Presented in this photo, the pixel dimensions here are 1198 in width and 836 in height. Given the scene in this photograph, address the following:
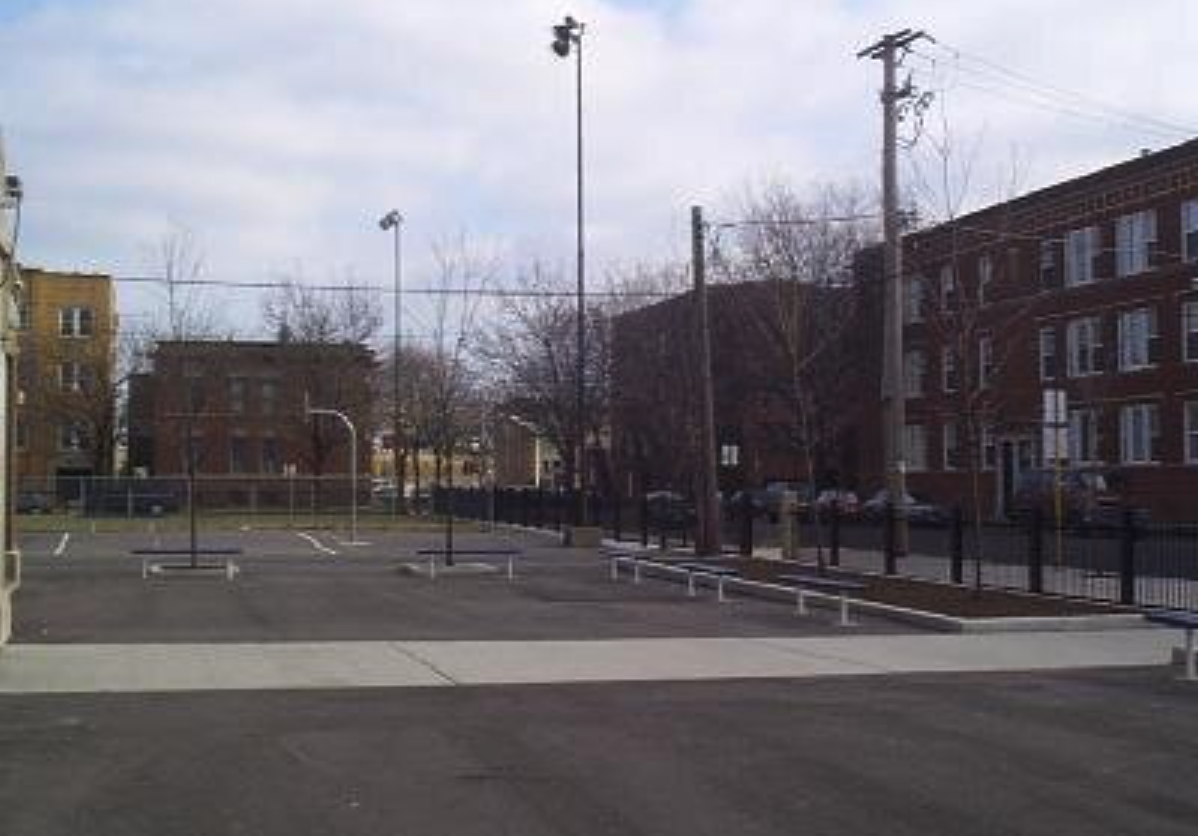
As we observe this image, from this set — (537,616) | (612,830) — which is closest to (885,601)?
(537,616)

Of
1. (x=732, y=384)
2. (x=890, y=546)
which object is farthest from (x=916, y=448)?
(x=890, y=546)

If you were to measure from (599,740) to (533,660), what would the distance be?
534cm

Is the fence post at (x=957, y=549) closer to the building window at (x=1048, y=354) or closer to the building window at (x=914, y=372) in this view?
the building window at (x=1048, y=354)

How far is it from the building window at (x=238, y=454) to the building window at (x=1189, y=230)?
55.2 meters

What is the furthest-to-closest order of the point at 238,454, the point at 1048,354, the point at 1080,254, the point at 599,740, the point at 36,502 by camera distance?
the point at 238,454 < the point at 36,502 < the point at 1048,354 < the point at 1080,254 < the point at 599,740

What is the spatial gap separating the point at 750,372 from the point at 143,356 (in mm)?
34562

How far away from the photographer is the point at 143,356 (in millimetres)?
80562

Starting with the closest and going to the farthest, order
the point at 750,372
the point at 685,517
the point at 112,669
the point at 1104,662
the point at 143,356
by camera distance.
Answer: the point at 112,669, the point at 1104,662, the point at 685,517, the point at 750,372, the point at 143,356

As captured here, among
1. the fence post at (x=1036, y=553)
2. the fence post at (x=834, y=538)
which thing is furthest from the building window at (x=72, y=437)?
the fence post at (x=1036, y=553)

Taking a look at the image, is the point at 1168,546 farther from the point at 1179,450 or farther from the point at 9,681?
the point at 1179,450

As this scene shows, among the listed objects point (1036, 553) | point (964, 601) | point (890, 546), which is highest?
point (1036, 553)

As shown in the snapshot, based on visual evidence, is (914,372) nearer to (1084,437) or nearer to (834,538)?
(1084,437)

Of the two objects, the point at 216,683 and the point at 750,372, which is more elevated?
the point at 750,372

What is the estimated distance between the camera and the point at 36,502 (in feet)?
219
